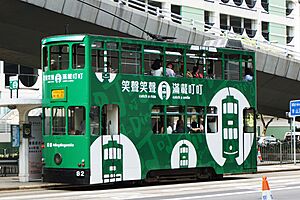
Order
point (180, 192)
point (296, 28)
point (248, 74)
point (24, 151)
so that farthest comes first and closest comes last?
point (296, 28) → point (248, 74) → point (24, 151) → point (180, 192)

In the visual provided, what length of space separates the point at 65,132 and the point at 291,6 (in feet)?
151

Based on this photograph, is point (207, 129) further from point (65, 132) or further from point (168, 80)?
point (65, 132)

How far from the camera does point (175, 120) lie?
22172mm

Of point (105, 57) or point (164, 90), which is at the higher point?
point (105, 57)

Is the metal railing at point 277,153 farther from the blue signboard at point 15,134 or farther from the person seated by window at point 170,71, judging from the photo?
the blue signboard at point 15,134

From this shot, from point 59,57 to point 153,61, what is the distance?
3197 millimetres

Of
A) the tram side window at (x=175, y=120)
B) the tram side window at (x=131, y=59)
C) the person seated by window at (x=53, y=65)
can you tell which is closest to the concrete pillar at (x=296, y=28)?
the tram side window at (x=175, y=120)

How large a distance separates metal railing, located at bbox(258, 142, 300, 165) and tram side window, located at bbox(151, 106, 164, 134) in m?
14.6

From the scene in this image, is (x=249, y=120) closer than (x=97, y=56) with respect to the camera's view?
No

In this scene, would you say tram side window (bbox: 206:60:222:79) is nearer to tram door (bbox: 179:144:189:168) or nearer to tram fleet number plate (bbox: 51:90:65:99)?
tram door (bbox: 179:144:189:168)

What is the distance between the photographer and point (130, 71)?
21.0 metres

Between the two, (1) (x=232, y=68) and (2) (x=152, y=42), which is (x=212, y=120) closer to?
(1) (x=232, y=68)

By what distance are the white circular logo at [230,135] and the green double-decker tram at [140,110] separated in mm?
36

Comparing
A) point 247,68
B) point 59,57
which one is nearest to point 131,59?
point 59,57
